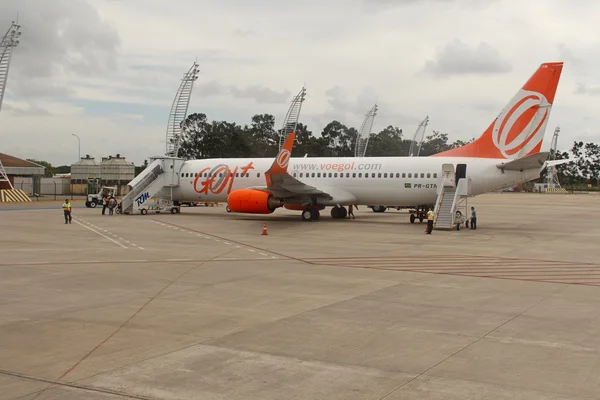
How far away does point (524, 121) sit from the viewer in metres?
30.0

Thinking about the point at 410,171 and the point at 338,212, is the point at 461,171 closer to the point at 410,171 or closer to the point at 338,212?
the point at 410,171

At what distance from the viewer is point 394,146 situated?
101312 mm

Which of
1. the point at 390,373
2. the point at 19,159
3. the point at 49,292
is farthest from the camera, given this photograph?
the point at 19,159

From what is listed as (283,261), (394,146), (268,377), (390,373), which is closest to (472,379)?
(390,373)

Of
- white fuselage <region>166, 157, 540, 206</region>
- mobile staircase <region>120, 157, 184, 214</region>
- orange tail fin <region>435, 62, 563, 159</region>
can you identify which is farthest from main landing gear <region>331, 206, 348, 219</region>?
mobile staircase <region>120, 157, 184, 214</region>

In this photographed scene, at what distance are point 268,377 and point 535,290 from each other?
828 centimetres

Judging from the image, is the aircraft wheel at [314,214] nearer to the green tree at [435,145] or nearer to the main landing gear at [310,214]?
the main landing gear at [310,214]

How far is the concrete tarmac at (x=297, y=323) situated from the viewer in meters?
6.90

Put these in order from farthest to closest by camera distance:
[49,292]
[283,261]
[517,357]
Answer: [283,261], [49,292], [517,357]

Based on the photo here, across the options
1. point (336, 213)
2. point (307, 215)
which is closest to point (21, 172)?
point (336, 213)

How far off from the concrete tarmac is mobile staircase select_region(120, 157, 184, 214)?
1824 cm

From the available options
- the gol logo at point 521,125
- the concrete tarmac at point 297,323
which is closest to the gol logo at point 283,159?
the concrete tarmac at point 297,323

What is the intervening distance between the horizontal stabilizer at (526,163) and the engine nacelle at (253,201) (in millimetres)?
11910

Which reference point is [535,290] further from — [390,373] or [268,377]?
[268,377]
